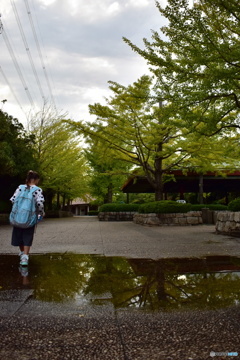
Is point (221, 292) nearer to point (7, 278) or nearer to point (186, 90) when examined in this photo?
point (7, 278)

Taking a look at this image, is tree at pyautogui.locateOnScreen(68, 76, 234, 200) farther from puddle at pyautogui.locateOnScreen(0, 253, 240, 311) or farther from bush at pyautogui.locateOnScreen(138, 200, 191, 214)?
puddle at pyautogui.locateOnScreen(0, 253, 240, 311)

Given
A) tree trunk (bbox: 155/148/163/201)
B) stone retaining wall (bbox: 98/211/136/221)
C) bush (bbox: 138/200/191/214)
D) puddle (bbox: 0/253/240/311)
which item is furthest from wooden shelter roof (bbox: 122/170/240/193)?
puddle (bbox: 0/253/240/311)

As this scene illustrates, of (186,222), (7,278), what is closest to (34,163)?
(186,222)

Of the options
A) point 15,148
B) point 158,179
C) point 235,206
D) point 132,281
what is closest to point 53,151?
point 15,148

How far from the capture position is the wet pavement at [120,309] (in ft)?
6.56

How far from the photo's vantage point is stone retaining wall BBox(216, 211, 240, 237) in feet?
30.0

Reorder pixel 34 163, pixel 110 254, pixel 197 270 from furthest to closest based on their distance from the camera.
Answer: pixel 34 163 < pixel 110 254 < pixel 197 270

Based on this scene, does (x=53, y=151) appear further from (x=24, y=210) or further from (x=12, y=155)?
(x=24, y=210)

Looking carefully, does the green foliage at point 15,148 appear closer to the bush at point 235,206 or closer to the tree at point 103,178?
the tree at point 103,178

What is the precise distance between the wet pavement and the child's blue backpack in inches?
27.6

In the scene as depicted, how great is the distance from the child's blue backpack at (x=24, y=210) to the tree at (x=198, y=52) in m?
4.48

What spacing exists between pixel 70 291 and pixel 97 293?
1.06 ft

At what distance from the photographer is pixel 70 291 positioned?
3.36m

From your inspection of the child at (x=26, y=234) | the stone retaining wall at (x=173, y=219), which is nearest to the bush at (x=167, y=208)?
the stone retaining wall at (x=173, y=219)
